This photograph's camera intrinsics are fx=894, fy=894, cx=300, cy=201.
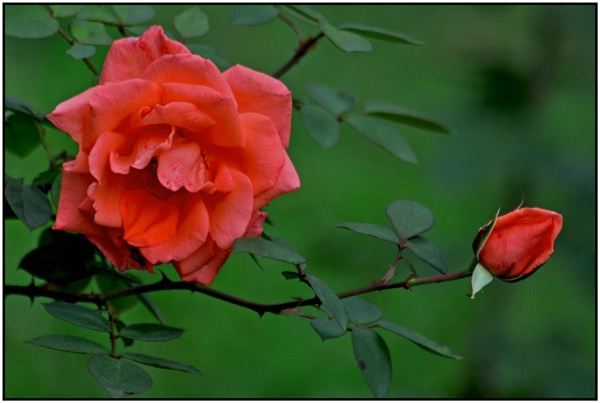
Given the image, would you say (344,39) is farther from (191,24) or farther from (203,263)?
(203,263)

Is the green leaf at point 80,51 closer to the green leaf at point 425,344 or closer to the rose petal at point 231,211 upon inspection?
the rose petal at point 231,211

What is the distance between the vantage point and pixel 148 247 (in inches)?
31.6

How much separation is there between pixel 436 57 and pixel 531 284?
1.04 metres

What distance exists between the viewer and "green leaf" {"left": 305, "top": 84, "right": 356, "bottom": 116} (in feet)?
3.87

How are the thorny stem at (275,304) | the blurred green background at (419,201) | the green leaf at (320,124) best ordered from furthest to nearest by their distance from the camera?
the blurred green background at (419,201), the green leaf at (320,124), the thorny stem at (275,304)

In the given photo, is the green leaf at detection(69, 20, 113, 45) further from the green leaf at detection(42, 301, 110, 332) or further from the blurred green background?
the blurred green background

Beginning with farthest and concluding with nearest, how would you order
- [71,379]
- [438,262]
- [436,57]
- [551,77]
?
1. [436,57]
2. [71,379]
3. [551,77]
4. [438,262]

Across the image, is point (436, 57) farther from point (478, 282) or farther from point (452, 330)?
point (478, 282)

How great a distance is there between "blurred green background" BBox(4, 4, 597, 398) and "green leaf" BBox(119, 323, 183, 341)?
3.40 ft

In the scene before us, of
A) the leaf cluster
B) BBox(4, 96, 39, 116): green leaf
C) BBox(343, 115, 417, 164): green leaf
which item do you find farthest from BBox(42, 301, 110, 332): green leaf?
BBox(343, 115, 417, 164): green leaf

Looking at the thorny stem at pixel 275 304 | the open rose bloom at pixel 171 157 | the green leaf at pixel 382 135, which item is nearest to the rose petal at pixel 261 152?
the open rose bloom at pixel 171 157

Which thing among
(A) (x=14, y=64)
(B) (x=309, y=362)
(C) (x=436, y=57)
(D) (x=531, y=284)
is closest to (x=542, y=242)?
(B) (x=309, y=362)

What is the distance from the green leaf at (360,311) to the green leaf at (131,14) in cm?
41

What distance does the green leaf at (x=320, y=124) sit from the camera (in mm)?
1096
